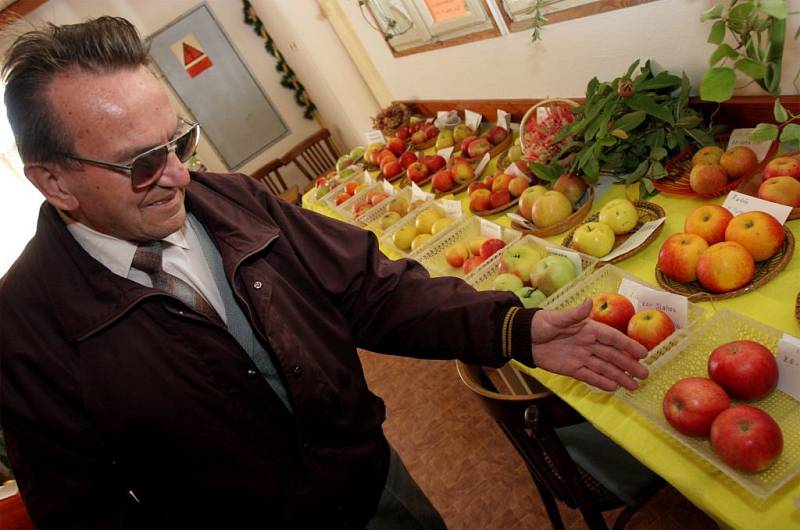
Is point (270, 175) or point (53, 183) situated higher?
point (53, 183)

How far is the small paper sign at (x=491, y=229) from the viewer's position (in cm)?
184

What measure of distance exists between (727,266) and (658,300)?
0.18 m

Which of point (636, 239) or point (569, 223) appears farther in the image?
point (569, 223)

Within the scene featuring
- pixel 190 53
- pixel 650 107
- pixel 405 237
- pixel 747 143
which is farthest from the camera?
pixel 190 53

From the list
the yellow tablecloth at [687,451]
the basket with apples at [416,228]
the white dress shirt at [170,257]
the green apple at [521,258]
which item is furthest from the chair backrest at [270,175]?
the yellow tablecloth at [687,451]

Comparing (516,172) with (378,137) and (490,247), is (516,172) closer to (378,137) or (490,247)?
(490,247)

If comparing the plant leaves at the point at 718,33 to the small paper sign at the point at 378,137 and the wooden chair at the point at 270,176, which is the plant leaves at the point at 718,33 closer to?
the small paper sign at the point at 378,137

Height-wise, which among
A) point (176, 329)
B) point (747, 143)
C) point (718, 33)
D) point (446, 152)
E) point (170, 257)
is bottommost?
point (747, 143)

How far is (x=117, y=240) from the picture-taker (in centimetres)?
101

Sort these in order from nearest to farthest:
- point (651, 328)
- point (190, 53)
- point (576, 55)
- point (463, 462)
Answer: point (651, 328), point (576, 55), point (463, 462), point (190, 53)

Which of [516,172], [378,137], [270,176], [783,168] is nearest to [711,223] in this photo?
[783,168]

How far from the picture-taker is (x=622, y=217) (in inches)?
62.7

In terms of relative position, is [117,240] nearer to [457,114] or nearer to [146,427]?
[146,427]

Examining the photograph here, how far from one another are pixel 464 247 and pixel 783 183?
999 mm
